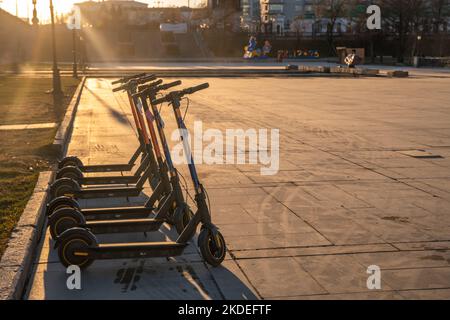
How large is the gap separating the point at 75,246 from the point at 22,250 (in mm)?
656

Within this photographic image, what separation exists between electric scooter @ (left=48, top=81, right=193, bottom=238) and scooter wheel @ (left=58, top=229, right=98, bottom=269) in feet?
1.87

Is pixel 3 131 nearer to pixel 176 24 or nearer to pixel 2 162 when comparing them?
pixel 2 162

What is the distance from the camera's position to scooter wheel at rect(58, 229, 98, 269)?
5992 millimetres

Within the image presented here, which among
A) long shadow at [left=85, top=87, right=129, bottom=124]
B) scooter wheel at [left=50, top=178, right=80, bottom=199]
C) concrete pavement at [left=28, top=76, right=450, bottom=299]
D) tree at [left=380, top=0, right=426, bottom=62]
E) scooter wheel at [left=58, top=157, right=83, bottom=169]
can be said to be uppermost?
tree at [left=380, top=0, right=426, bottom=62]

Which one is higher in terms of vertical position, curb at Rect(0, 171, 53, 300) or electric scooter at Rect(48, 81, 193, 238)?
electric scooter at Rect(48, 81, 193, 238)

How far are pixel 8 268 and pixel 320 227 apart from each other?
3298 mm

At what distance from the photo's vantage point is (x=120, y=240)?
710 cm

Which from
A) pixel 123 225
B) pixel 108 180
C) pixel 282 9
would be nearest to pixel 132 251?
pixel 123 225

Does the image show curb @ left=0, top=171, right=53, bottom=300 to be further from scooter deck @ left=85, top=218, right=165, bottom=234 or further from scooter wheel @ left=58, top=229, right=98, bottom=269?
scooter deck @ left=85, top=218, right=165, bottom=234

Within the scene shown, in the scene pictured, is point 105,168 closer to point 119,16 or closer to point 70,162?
point 70,162

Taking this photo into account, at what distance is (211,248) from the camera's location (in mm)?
6246

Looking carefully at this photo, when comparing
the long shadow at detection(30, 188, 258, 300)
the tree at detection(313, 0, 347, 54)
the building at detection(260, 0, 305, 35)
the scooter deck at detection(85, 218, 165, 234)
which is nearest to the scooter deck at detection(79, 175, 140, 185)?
the scooter deck at detection(85, 218, 165, 234)

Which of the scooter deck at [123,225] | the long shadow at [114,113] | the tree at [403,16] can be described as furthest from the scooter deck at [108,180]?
the tree at [403,16]
